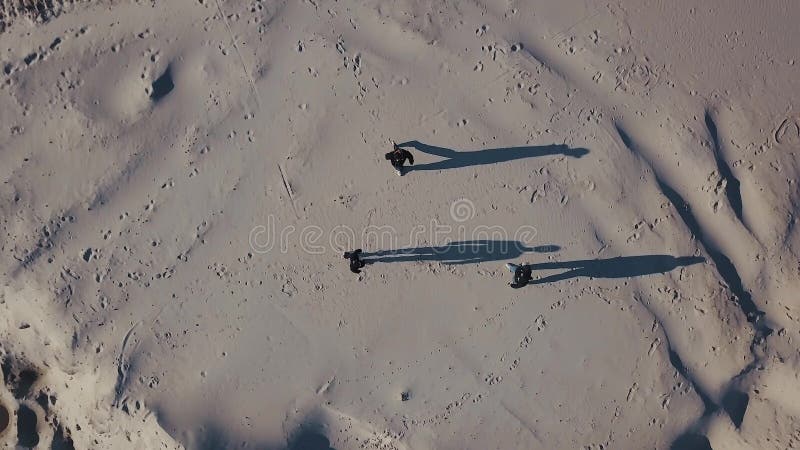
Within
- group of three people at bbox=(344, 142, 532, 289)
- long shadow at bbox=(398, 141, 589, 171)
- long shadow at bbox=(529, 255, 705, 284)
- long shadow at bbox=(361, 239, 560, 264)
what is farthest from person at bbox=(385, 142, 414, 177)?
long shadow at bbox=(529, 255, 705, 284)

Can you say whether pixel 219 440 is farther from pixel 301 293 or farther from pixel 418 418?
pixel 418 418

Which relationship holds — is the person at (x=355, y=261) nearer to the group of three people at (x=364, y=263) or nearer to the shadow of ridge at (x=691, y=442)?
the group of three people at (x=364, y=263)

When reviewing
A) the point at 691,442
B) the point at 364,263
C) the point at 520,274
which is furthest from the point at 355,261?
the point at 691,442

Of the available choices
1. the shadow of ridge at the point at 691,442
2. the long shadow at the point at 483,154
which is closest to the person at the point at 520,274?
the long shadow at the point at 483,154

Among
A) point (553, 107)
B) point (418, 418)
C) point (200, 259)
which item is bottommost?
point (418, 418)

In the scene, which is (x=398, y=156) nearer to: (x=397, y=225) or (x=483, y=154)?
(x=397, y=225)

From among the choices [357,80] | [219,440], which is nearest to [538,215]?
[357,80]
